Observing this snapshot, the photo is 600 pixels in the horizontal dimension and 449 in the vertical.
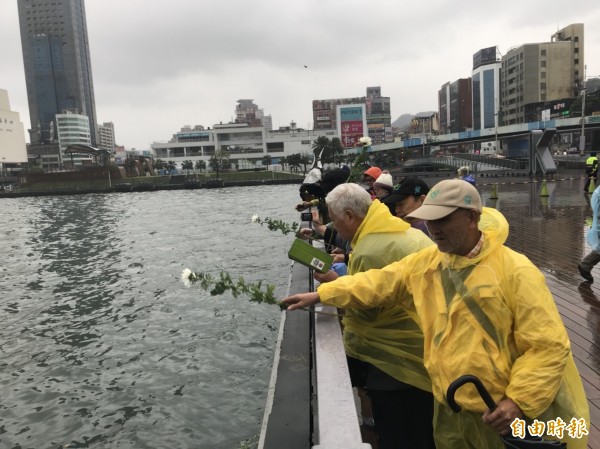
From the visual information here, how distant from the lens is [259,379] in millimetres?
6734

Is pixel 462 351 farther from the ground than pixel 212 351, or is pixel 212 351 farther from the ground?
pixel 462 351

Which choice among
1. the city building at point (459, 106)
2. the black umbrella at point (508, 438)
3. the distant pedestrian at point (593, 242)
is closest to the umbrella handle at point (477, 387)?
the black umbrella at point (508, 438)

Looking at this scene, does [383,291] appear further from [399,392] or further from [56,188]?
[56,188]

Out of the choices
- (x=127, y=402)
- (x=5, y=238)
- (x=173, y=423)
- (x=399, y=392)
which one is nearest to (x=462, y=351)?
(x=399, y=392)

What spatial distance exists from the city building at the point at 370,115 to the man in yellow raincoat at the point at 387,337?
444 feet

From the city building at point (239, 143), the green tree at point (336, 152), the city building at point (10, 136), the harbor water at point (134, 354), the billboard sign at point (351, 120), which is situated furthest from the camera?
the billboard sign at point (351, 120)

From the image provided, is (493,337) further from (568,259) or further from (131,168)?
(131,168)

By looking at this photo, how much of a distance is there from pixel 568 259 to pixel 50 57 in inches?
8203

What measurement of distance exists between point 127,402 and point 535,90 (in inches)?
3586

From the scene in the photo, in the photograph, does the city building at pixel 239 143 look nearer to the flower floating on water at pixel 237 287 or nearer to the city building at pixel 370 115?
the city building at pixel 370 115

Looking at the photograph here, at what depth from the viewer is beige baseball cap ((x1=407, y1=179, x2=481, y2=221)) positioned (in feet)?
5.45

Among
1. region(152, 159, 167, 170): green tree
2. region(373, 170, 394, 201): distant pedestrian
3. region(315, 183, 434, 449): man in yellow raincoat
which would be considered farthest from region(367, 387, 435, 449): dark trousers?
region(152, 159, 167, 170): green tree

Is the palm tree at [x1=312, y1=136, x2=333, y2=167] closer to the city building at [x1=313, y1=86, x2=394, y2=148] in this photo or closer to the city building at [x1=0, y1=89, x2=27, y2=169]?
the city building at [x1=313, y1=86, x2=394, y2=148]

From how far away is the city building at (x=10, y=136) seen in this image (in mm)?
98062
